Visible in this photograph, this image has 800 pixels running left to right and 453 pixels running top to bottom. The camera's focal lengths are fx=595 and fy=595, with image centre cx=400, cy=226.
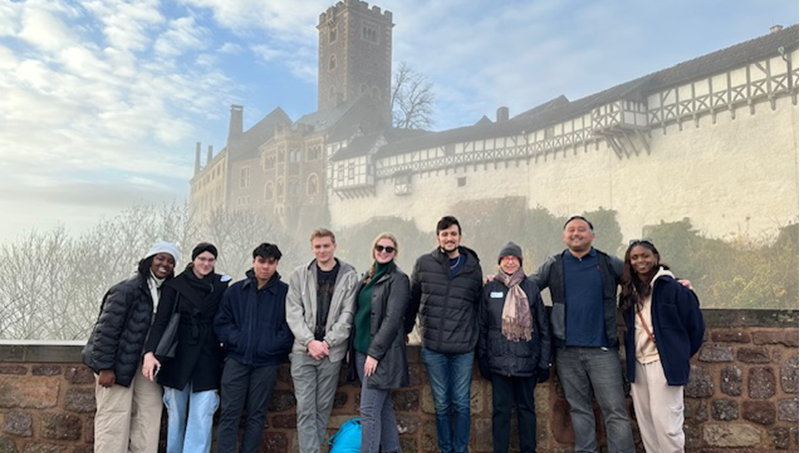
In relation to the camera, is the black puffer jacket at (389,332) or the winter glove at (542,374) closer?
the black puffer jacket at (389,332)

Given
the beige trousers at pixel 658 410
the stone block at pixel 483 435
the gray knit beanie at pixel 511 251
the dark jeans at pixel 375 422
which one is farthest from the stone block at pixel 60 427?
the beige trousers at pixel 658 410

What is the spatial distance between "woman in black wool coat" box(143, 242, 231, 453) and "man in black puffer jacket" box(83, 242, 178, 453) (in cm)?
8

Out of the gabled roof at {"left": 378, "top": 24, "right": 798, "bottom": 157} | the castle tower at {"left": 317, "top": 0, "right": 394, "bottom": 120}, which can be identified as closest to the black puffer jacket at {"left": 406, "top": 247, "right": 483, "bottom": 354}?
the gabled roof at {"left": 378, "top": 24, "right": 798, "bottom": 157}

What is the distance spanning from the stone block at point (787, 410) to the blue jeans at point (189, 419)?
3525mm

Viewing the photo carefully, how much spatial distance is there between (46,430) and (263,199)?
49220mm

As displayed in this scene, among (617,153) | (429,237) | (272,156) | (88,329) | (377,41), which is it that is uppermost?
(377,41)

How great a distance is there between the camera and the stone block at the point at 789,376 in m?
3.78

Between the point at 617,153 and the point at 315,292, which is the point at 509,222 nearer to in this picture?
the point at 617,153

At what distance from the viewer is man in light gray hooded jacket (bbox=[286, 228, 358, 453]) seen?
11.6ft

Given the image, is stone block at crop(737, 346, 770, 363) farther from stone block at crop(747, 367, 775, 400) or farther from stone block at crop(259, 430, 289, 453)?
stone block at crop(259, 430, 289, 453)

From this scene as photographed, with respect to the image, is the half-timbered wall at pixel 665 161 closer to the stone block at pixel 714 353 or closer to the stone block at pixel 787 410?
the stone block at pixel 787 410

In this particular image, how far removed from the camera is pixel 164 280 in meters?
3.57

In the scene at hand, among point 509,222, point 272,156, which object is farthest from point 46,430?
point 272,156

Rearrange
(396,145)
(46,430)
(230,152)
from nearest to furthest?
(46,430) → (396,145) → (230,152)
